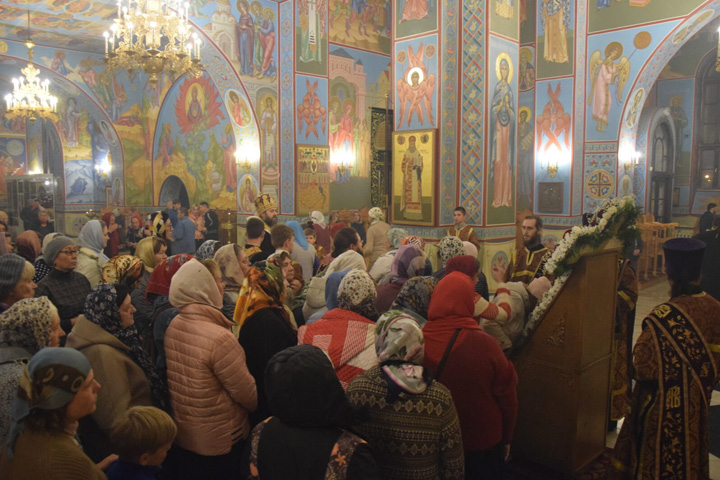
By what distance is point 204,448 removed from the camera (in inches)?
112

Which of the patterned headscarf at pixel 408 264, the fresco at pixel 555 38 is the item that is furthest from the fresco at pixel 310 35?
the patterned headscarf at pixel 408 264

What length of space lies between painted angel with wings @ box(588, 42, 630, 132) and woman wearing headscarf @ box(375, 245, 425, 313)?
1002cm

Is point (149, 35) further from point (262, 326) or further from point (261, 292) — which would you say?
point (262, 326)

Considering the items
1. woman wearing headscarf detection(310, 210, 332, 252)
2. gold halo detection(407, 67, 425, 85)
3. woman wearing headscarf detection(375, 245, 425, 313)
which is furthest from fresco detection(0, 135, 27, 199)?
woman wearing headscarf detection(375, 245, 425, 313)

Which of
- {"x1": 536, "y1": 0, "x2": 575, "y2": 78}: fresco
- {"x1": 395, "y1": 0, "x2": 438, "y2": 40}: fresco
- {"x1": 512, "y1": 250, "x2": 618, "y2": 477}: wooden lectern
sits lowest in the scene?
{"x1": 512, "y1": 250, "x2": 618, "y2": 477}: wooden lectern

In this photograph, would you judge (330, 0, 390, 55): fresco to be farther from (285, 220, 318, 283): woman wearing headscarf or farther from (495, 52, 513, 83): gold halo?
(285, 220, 318, 283): woman wearing headscarf

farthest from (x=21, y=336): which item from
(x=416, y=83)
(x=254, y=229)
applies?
(x=416, y=83)

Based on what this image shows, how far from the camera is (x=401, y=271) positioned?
4137mm

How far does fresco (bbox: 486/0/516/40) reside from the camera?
28.5ft

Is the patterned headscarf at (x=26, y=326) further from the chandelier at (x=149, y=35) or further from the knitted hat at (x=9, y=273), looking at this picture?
the chandelier at (x=149, y=35)

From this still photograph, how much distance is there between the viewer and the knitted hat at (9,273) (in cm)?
340

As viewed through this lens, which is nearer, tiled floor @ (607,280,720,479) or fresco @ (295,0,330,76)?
tiled floor @ (607,280,720,479)

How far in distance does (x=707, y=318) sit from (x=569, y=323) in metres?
0.86

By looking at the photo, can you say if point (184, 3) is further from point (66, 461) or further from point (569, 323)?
point (66, 461)
